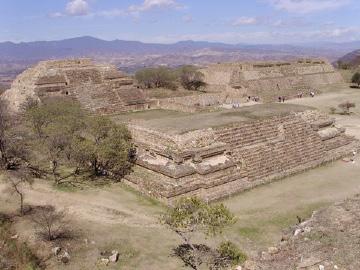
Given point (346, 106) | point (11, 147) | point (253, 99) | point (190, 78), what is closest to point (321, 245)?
point (11, 147)

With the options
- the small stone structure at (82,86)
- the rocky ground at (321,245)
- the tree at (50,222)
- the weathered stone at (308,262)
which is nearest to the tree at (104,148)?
the tree at (50,222)

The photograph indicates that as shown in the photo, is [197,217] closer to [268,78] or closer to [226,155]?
[226,155]

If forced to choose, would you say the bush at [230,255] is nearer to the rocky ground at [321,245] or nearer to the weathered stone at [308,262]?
the rocky ground at [321,245]

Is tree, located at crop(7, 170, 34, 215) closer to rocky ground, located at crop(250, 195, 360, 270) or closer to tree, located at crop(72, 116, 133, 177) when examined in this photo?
tree, located at crop(72, 116, 133, 177)

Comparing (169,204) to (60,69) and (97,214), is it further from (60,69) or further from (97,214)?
(60,69)

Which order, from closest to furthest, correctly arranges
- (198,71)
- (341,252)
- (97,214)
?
(341,252) < (97,214) < (198,71)

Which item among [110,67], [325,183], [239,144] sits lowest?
[325,183]

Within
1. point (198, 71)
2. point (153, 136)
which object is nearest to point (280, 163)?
point (153, 136)
